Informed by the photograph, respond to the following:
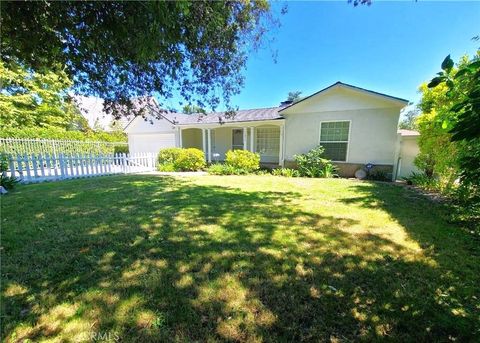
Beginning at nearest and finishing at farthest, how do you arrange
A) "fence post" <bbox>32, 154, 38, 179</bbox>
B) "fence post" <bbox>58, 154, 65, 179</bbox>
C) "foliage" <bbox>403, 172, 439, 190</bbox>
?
"foliage" <bbox>403, 172, 439, 190</bbox>, "fence post" <bbox>32, 154, 38, 179</bbox>, "fence post" <bbox>58, 154, 65, 179</bbox>

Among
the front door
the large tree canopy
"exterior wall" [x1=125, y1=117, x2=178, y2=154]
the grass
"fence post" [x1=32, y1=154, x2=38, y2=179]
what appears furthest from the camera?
"exterior wall" [x1=125, y1=117, x2=178, y2=154]

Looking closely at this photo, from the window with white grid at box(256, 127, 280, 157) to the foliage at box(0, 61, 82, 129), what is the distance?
1314cm

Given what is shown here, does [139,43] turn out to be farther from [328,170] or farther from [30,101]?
[30,101]

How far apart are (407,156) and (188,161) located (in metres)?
11.4

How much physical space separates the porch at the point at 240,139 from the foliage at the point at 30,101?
28.2 feet

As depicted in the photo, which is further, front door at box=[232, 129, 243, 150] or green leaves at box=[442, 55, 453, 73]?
front door at box=[232, 129, 243, 150]

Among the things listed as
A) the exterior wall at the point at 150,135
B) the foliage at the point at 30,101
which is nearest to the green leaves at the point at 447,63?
the exterior wall at the point at 150,135

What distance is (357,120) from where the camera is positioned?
11031mm

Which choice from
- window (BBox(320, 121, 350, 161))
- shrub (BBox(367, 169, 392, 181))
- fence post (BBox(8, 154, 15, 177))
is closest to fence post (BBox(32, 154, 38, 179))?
fence post (BBox(8, 154, 15, 177))

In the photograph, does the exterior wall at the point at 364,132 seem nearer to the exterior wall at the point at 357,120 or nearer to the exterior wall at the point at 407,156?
the exterior wall at the point at 357,120

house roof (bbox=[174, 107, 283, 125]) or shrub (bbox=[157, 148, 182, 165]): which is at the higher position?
house roof (bbox=[174, 107, 283, 125])

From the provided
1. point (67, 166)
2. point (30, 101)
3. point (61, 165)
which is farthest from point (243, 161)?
point (30, 101)

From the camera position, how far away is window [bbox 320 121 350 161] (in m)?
11.5

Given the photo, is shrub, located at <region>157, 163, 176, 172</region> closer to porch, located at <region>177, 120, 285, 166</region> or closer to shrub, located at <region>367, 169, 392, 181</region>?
porch, located at <region>177, 120, 285, 166</region>
